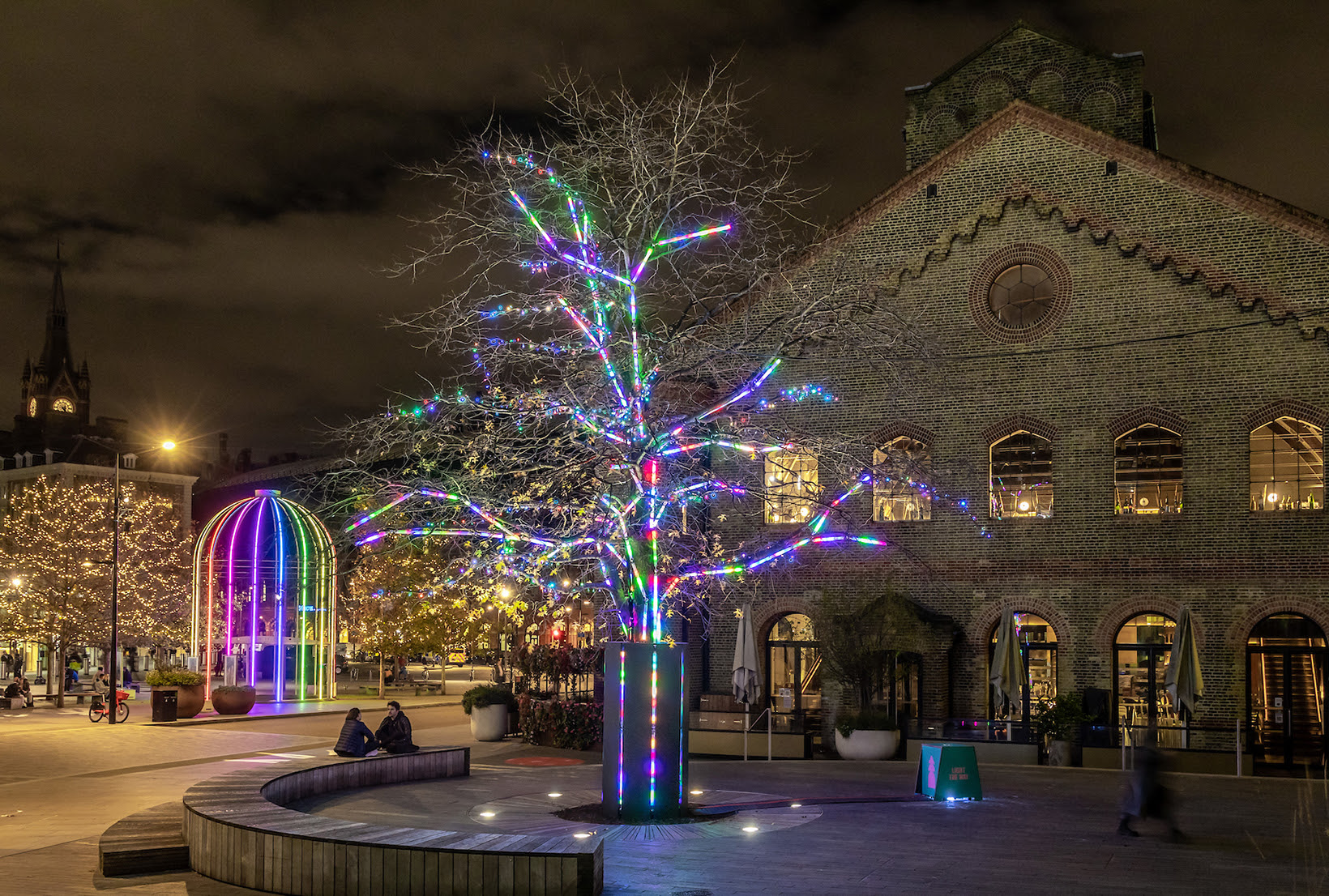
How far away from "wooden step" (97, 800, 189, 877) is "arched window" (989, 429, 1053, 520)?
1807 centimetres

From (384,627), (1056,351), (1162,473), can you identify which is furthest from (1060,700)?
(384,627)

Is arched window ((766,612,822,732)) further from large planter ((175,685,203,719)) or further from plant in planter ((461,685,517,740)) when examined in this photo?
large planter ((175,685,203,719))

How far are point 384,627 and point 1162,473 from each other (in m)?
28.6

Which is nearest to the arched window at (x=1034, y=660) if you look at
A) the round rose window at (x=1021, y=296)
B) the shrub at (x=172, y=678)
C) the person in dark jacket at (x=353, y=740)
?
the round rose window at (x=1021, y=296)

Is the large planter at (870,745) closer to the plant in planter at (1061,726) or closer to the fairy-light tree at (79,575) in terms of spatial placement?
the plant in planter at (1061,726)

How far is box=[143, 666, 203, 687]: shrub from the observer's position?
108 ft

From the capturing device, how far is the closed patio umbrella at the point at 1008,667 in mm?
23625

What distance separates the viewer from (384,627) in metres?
44.8

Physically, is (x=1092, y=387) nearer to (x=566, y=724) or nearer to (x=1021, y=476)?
(x=1021, y=476)

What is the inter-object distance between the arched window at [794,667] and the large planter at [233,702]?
1512 cm

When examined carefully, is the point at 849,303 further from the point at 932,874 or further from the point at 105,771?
Answer: the point at 105,771

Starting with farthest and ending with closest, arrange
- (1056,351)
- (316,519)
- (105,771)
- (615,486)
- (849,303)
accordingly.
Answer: (316,519) < (1056,351) < (105,771) < (615,486) < (849,303)

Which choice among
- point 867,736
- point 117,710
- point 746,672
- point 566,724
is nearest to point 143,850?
point 566,724

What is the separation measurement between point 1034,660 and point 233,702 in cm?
2115
